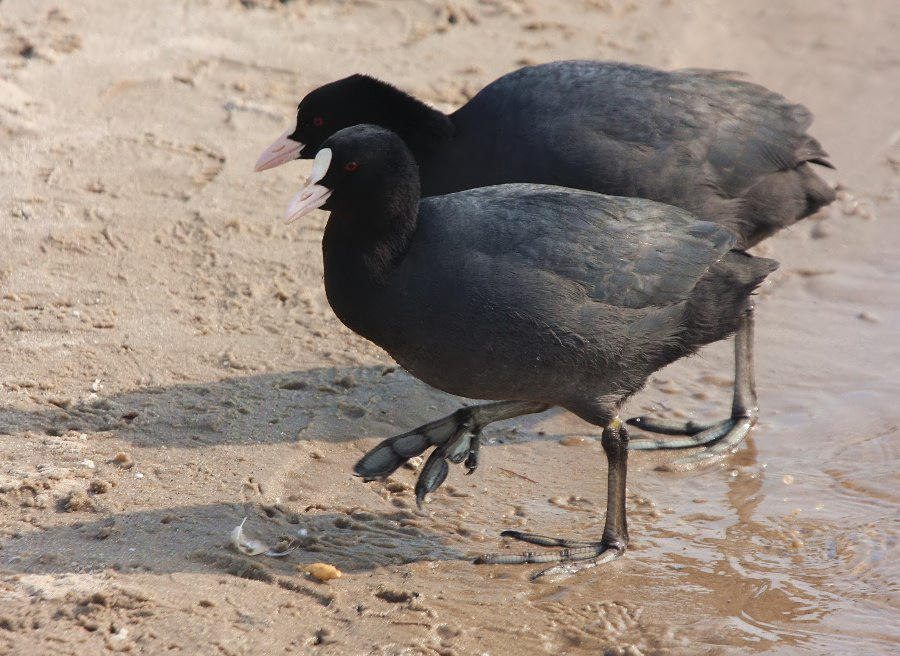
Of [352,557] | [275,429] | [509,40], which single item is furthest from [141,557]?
[509,40]

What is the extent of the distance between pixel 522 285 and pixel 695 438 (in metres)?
1.65

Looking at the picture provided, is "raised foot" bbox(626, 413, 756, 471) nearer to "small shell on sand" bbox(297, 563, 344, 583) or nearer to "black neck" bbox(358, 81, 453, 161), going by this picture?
"black neck" bbox(358, 81, 453, 161)

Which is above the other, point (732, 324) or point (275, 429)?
point (732, 324)

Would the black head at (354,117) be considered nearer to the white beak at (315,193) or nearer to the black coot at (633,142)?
the black coot at (633,142)

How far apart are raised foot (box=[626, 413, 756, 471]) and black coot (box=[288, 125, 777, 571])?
78 cm

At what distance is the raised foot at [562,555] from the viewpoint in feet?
13.5

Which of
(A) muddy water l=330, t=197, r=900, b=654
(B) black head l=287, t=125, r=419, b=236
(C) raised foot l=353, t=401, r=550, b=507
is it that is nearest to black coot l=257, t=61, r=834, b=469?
(A) muddy water l=330, t=197, r=900, b=654

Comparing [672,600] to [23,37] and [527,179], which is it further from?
[23,37]

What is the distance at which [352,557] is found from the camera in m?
3.99

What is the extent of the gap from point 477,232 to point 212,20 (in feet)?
13.4

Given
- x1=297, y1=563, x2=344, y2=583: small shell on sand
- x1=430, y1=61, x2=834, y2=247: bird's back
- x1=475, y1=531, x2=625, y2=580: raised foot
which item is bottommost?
x1=297, y1=563, x2=344, y2=583: small shell on sand

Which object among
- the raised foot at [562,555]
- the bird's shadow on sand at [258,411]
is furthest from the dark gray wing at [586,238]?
the bird's shadow on sand at [258,411]

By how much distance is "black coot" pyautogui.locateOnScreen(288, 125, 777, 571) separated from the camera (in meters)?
3.84

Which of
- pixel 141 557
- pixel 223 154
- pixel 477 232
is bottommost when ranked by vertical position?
pixel 141 557
